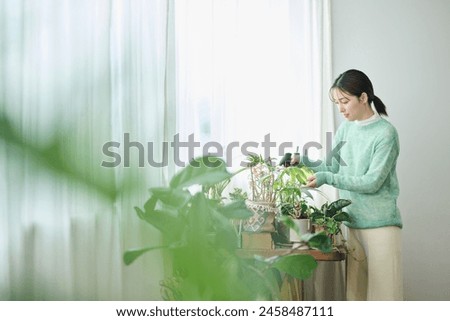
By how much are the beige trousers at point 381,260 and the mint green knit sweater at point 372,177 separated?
0.04 m

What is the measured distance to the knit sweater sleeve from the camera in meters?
2.52

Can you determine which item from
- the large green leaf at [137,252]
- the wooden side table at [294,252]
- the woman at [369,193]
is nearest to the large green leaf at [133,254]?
the large green leaf at [137,252]

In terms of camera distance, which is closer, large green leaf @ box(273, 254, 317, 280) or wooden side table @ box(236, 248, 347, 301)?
large green leaf @ box(273, 254, 317, 280)

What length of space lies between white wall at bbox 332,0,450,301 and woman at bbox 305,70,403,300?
2.62 feet

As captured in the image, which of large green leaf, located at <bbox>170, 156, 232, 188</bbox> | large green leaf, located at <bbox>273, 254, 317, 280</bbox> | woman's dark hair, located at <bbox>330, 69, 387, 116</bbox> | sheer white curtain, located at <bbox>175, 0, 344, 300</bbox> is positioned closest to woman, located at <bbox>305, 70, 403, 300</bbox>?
woman's dark hair, located at <bbox>330, 69, 387, 116</bbox>

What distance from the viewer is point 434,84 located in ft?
11.2

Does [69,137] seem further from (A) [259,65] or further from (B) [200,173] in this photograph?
(A) [259,65]

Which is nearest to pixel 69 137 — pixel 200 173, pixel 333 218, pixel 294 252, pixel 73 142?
pixel 73 142

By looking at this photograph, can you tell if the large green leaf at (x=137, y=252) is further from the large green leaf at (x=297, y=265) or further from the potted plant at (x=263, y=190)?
the potted plant at (x=263, y=190)

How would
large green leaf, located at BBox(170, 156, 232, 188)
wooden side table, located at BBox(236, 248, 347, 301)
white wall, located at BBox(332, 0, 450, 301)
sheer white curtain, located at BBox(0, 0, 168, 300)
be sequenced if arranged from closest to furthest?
sheer white curtain, located at BBox(0, 0, 168, 300) → large green leaf, located at BBox(170, 156, 232, 188) → wooden side table, located at BBox(236, 248, 347, 301) → white wall, located at BBox(332, 0, 450, 301)

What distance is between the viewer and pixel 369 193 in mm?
2607

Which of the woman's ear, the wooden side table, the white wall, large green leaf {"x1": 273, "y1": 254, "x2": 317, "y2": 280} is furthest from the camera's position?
the white wall

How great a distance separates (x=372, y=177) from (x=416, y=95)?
1.10m

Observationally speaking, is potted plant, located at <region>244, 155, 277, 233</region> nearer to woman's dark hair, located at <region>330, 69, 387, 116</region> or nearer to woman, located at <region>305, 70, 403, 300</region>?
woman, located at <region>305, 70, 403, 300</region>
